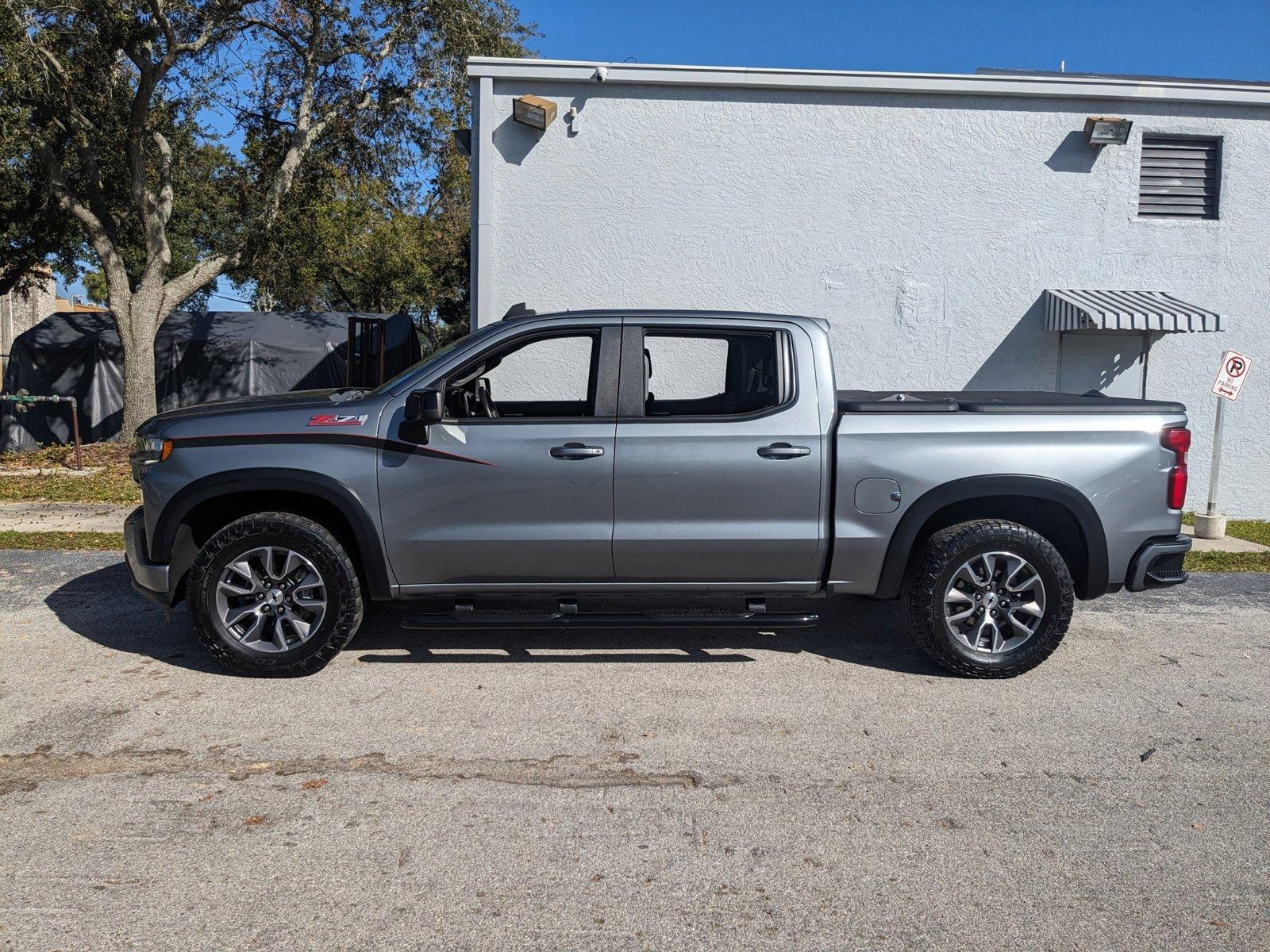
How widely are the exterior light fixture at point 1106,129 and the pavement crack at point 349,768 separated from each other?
33.2 feet

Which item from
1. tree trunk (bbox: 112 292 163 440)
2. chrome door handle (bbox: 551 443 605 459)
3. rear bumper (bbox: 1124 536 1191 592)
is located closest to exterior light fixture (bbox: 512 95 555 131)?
chrome door handle (bbox: 551 443 605 459)

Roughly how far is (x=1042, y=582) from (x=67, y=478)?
13.2 meters

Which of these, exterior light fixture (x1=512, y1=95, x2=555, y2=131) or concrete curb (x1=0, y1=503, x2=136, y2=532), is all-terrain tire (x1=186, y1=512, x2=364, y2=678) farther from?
exterior light fixture (x1=512, y1=95, x2=555, y2=131)

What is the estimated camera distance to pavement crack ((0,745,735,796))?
13.2ft

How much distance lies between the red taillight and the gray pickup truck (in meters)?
0.02

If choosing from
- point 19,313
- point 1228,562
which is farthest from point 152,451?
point 19,313

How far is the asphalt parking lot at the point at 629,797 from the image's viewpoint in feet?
9.99

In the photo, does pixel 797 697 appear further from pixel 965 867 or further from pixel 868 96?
pixel 868 96

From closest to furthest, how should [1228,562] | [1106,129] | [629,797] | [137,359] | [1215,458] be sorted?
1. [629,797]
2. [1228,562]
3. [1215,458]
4. [1106,129]
5. [137,359]

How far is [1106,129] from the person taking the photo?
1134 cm

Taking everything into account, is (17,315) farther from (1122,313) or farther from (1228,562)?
(1228,562)

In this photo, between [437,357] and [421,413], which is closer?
[421,413]

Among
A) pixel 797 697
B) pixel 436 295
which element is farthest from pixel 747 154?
pixel 436 295

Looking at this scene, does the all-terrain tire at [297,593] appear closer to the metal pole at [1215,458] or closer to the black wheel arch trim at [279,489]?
the black wheel arch trim at [279,489]
